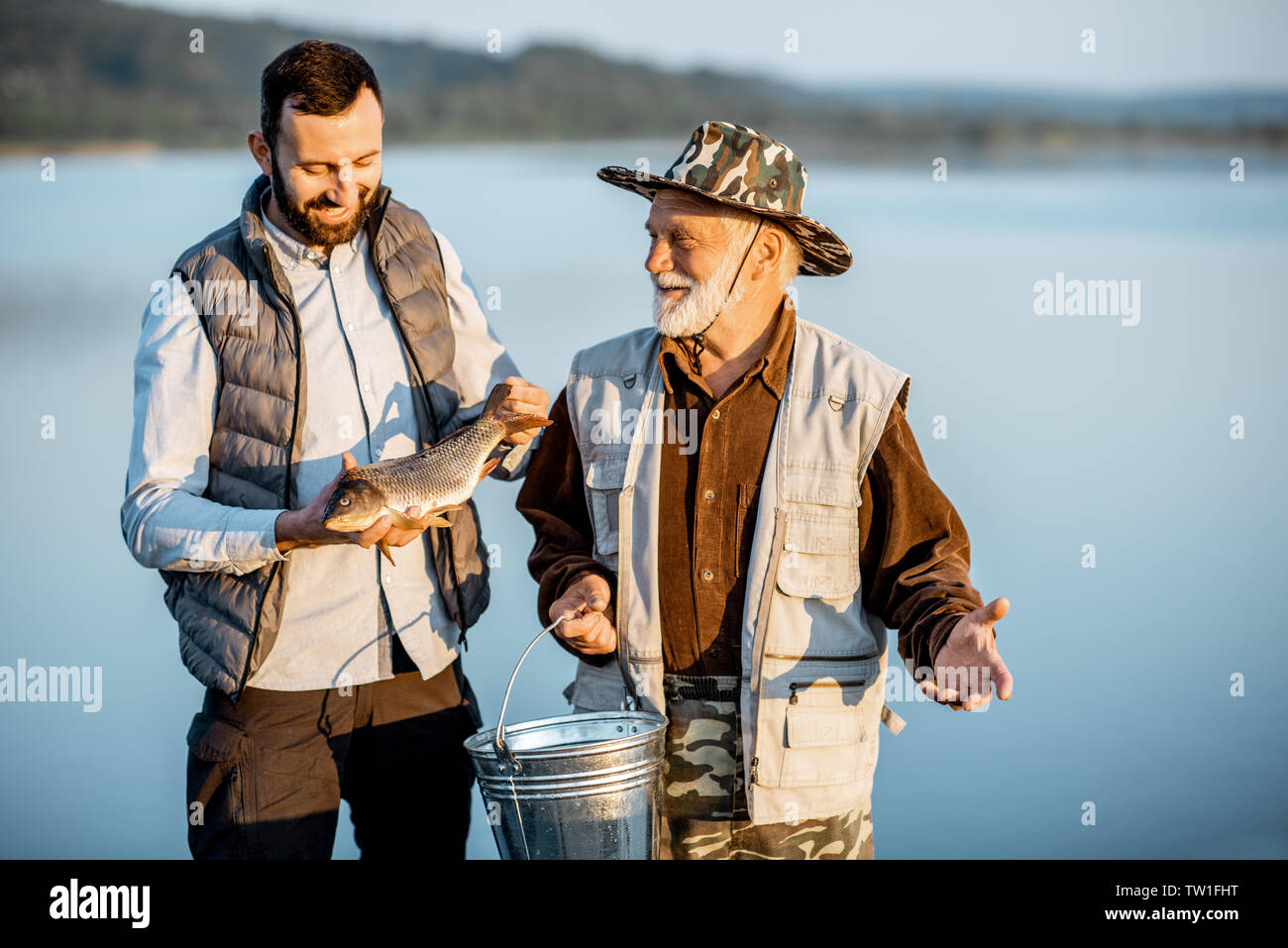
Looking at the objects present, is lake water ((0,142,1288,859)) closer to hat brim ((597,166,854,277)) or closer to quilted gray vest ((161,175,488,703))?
quilted gray vest ((161,175,488,703))

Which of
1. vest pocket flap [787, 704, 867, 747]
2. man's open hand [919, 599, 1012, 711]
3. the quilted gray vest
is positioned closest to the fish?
the quilted gray vest

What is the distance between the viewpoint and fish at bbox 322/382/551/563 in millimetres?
2479

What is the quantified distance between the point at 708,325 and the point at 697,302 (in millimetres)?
54

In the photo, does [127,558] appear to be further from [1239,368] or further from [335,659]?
[1239,368]

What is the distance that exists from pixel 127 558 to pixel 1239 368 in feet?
21.0

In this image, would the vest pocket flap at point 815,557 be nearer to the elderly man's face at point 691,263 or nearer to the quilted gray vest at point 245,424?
the elderly man's face at point 691,263

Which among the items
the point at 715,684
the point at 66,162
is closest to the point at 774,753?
the point at 715,684

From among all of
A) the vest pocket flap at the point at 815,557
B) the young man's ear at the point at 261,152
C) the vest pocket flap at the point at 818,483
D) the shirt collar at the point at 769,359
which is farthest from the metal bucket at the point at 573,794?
the young man's ear at the point at 261,152

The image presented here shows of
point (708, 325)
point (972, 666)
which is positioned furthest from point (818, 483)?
point (972, 666)

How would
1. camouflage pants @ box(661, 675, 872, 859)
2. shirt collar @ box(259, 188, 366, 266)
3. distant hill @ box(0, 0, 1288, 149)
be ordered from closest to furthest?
1. camouflage pants @ box(661, 675, 872, 859)
2. shirt collar @ box(259, 188, 366, 266)
3. distant hill @ box(0, 0, 1288, 149)

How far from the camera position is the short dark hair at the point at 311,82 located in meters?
2.63

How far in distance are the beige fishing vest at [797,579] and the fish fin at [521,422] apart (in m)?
0.15

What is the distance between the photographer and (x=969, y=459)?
295 inches

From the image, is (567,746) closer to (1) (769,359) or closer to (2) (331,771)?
(2) (331,771)
